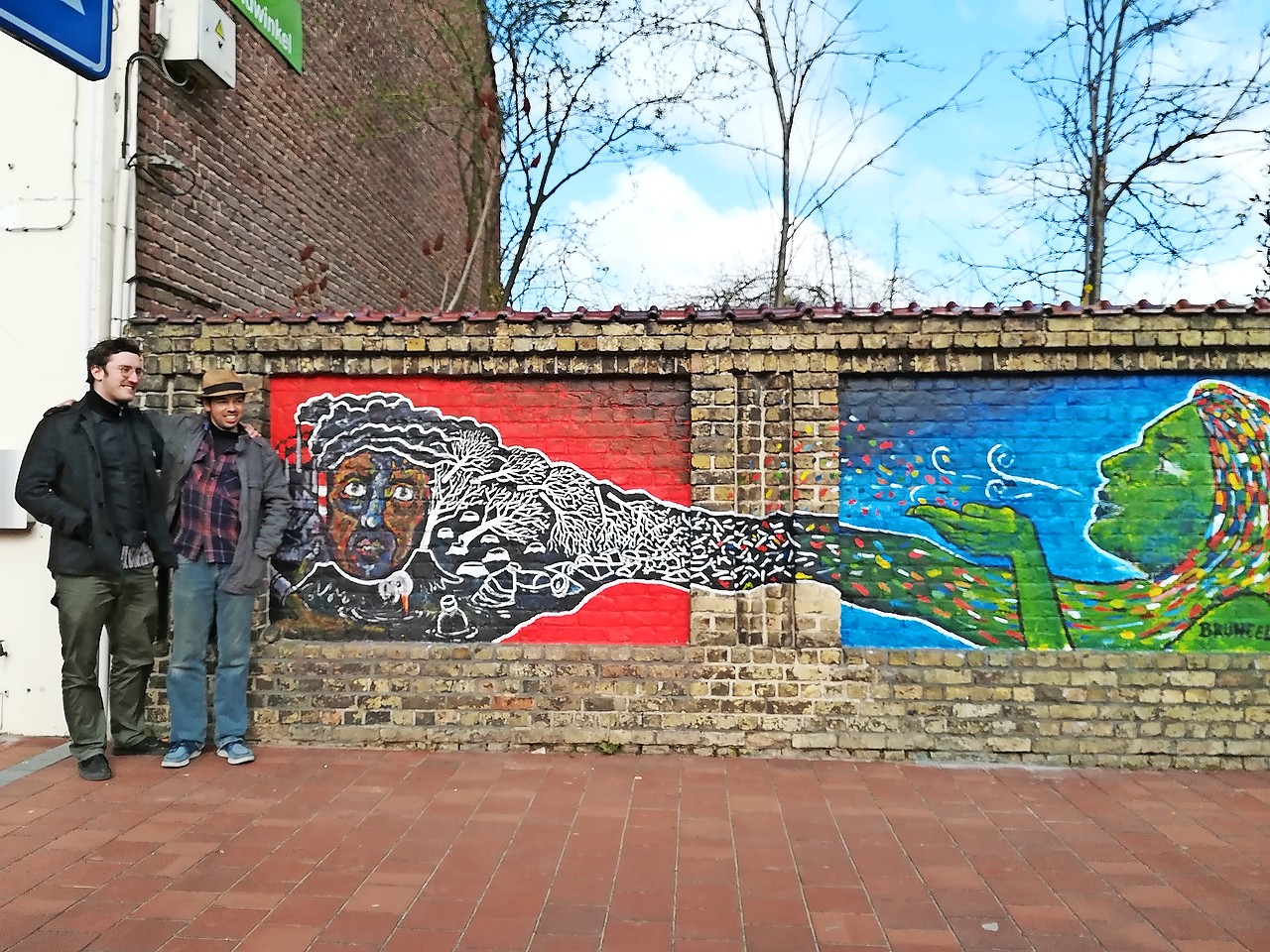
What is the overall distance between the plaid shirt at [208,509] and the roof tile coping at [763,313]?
36.8 inches

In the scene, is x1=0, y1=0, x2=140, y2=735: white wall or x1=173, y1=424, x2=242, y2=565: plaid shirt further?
x1=0, y1=0, x2=140, y2=735: white wall

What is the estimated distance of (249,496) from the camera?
5453mm

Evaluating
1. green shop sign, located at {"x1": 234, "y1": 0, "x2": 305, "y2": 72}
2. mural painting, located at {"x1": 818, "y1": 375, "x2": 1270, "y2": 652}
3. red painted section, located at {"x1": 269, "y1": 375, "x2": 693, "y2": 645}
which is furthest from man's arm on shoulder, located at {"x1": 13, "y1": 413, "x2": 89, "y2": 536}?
mural painting, located at {"x1": 818, "y1": 375, "x2": 1270, "y2": 652}

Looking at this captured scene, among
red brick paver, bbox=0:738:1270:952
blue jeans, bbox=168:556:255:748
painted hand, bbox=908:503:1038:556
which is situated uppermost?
painted hand, bbox=908:503:1038:556

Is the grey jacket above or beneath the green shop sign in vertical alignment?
beneath

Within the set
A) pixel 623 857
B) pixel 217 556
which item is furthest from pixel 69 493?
pixel 623 857

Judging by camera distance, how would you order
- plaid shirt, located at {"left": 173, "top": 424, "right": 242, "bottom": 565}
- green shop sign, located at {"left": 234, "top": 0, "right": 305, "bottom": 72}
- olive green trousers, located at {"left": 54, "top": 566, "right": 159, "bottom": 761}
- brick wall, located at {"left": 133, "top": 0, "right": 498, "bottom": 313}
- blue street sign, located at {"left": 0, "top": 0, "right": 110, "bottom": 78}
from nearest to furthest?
blue street sign, located at {"left": 0, "top": 0, "right": 110, "bottom": 78}, olive green trousers, located at {"left": 54, "top": 566, "right": 159, "bottom": 761}, plaid shirt, located at {"left": 173, "top": 424, "right": 242, "bottom": 565}, brick wall, located at {"left": 133, "top": 0, "right": 498, "bottom": 313}, green shop sign, located at {"left": 234, "top": 0, "right": 305, "bottom": 72}

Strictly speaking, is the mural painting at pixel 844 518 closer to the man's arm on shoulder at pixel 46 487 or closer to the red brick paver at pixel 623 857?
the red brick paver at pixel 623 857

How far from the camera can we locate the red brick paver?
11.3 feet

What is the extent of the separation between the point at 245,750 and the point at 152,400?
227 cm

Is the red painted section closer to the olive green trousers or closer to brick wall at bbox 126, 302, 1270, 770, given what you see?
brick wall at bbox 126, 302, 1270, 770

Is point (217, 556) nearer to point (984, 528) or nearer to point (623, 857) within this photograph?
point (623, 857)

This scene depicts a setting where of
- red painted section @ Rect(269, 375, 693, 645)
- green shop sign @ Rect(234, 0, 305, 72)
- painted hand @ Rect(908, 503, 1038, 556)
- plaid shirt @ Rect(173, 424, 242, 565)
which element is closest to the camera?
plaid shirt @ Rect(173, 424, 242, 565)

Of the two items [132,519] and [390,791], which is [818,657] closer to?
[390,791]
